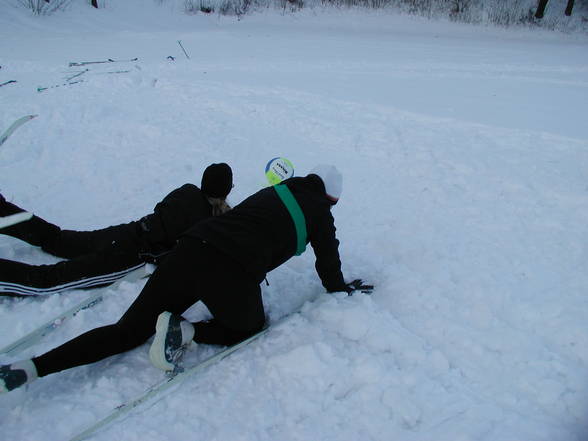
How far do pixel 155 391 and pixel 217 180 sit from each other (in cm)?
139

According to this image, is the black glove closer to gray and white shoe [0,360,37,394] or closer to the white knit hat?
the white knit hat

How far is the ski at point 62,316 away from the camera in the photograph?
8.63ft

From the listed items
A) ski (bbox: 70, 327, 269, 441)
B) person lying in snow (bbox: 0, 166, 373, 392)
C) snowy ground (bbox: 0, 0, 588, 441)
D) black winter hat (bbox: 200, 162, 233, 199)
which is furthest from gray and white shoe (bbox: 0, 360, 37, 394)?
black winter hat (bbox: 200, 162, 233, 199)

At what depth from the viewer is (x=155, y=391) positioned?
2.40 meters

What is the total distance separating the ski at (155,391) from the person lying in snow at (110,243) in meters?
1.00

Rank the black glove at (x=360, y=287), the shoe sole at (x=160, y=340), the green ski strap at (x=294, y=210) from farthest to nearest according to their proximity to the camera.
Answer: the black glove at (x=360, y=287)
the green ski strap at (x=294, y=210)
the shoe sole at (x=160, y=340)

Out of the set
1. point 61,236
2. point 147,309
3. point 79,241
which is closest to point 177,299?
point 147,309

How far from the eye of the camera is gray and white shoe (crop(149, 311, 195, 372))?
7.72ft

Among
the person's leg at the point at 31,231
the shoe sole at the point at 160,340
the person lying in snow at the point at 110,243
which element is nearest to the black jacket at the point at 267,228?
the shoe sole at the point at 160,340

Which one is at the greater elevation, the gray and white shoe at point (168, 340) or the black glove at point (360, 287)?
the gray and white shoe at point (168, 340)

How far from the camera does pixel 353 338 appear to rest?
2844 millimetres

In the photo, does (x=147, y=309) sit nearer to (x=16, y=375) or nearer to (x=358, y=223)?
(x=16, y=375)

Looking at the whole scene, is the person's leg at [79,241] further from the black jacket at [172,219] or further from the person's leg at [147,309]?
the person's leg at [147,309]

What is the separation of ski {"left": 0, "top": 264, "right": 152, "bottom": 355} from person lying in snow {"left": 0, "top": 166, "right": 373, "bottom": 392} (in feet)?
1.48
